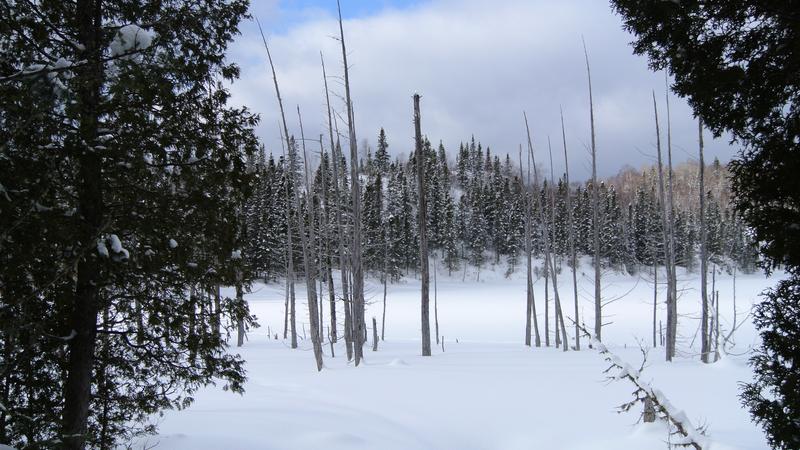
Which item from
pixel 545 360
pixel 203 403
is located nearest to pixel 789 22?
pixel 203 403

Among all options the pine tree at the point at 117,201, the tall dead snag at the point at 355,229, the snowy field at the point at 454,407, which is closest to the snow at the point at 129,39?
the pine tree at the point at 117,201

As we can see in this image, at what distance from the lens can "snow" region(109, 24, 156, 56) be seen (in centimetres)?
415

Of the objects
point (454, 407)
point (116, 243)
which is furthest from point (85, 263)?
point (454, 407)

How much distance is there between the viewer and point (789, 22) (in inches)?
156

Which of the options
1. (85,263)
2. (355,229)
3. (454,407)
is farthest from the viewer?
(355,229)

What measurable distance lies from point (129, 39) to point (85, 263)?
6.95ft

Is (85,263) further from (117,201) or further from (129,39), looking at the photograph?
(129,39)

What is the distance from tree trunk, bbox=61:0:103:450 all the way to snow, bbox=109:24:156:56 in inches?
6.2

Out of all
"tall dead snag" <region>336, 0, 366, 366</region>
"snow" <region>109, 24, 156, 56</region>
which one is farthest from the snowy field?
"snow" <region>109, 24, 156, 56</region>

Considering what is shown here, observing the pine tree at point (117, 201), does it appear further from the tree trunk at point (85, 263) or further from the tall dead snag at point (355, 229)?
the tall dead snag at point (355, 229)

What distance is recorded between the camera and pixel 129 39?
4.28 metres

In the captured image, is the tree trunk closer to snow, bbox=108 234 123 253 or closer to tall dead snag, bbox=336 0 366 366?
snow, bbox=108 234 123 253

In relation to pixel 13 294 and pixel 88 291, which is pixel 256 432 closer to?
pixel 88 291

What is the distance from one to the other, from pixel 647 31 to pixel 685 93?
2.58 feet
